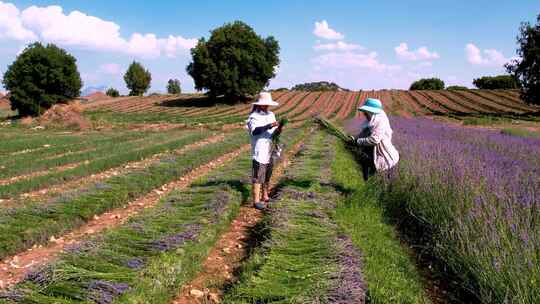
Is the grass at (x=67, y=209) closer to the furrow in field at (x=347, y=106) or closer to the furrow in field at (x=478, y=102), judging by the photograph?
the furrow in field at (x=347, y=106)

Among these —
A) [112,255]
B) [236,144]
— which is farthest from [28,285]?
[236,144]

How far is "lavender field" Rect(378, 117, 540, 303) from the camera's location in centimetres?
312

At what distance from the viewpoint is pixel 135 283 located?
362cm

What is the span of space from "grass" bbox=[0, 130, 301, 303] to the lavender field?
2604mm

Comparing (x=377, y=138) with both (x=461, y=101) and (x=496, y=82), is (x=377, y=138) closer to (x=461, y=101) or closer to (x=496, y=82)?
(x=461, y=101)

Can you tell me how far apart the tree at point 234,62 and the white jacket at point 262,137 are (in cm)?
4143

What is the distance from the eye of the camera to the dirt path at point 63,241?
4441 millimetres

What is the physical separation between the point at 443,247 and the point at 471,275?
1.57 ft

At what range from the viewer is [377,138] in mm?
5727

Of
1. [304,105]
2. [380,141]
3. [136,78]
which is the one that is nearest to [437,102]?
[304,105]

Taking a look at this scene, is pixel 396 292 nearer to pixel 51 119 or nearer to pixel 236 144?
pixel 236 144

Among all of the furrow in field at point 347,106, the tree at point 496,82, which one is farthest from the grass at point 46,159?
the tree at point 496,82

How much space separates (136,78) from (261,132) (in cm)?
7794

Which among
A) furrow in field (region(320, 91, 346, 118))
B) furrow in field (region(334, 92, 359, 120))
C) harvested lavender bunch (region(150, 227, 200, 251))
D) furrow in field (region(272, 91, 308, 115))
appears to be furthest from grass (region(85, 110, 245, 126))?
harvested lavender bunch (region(150, 227, 200, 251))
